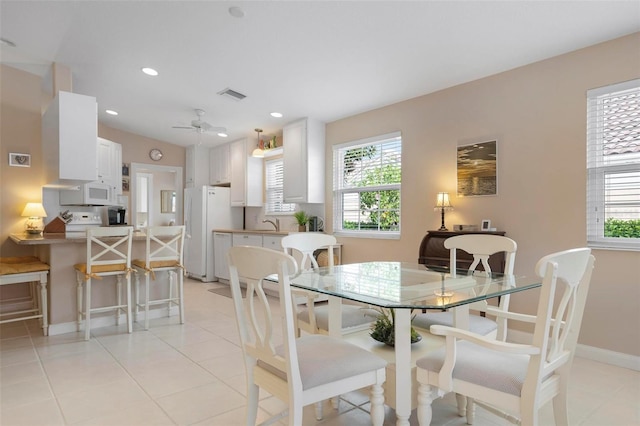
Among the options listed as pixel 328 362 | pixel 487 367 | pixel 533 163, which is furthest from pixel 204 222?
pixel 487 367

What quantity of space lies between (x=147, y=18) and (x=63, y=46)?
130cm

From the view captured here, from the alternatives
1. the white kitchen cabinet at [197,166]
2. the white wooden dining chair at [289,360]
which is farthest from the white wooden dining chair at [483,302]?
the white kitchen cabinet at [197,166]

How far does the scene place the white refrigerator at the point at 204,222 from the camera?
6.72 m

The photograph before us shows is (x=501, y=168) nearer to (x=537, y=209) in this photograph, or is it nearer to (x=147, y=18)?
(x=537, y=209)

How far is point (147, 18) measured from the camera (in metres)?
3.32

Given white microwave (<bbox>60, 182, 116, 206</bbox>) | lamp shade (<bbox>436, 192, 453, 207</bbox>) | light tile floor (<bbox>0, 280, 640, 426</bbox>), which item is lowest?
light tile floor (<bbox>0, 280, 640, 426</bbox>)

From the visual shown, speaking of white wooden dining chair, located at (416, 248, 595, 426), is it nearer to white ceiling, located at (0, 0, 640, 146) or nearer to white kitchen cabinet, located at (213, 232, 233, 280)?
white ceiling, located at (0, 0, 640, 146)

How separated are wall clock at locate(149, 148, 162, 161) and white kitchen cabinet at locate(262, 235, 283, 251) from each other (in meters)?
3.26

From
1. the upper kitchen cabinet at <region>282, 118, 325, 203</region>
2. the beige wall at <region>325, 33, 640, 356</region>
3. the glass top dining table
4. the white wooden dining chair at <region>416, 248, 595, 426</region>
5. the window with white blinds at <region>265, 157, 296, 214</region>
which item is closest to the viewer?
the white wooden dining chair at <region>416, 248, 595, 426</region>

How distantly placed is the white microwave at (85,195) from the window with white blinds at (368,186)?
3515 millimetres

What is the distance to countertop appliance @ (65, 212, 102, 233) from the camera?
5.57 metres

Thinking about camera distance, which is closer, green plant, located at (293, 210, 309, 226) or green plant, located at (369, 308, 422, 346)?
green plant, located at (369, 308, 422, 346)

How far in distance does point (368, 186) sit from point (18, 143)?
4.45 m

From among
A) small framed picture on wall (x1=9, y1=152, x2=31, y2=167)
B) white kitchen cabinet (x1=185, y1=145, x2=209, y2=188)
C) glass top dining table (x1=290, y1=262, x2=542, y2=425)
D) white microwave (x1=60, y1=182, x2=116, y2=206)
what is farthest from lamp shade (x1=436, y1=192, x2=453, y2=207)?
white kitchen cabinet (x1=185, y1=145, x2=209, y2=188)
